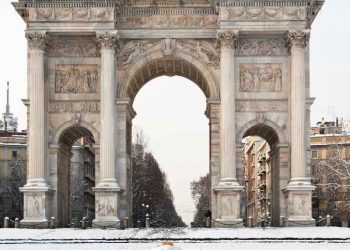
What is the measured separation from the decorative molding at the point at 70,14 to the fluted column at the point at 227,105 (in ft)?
22.6

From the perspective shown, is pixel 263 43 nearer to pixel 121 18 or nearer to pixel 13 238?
pixel 121 18

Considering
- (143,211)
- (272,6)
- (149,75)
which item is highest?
(272,6)

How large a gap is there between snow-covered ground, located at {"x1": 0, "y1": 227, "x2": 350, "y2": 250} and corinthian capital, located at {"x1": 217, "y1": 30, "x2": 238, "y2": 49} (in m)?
12.4

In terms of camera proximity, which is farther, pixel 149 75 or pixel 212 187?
pixel 149 75

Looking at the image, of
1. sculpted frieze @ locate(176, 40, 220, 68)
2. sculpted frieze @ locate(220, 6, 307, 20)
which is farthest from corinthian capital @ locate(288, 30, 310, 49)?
sculpted frieze @ locate(176, 40, 220, 68)

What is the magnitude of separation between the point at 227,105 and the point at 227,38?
3934 mm

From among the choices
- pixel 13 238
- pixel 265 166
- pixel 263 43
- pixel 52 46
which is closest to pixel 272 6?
pixel 263 43

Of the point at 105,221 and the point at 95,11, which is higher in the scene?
the point at 95,11

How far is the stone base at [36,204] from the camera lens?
177 feet

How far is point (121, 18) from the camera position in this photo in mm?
56844

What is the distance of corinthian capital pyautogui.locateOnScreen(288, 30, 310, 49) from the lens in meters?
55.4

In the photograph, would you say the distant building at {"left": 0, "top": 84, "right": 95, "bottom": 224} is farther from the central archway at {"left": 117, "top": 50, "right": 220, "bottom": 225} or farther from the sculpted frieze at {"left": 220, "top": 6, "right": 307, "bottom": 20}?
the sculpted frieze at {"left": 220, "top": 6, "right": 307, "bottom": 20}

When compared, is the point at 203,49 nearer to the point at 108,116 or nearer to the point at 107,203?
the point at 108,116

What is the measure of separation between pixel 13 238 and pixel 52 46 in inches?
689
